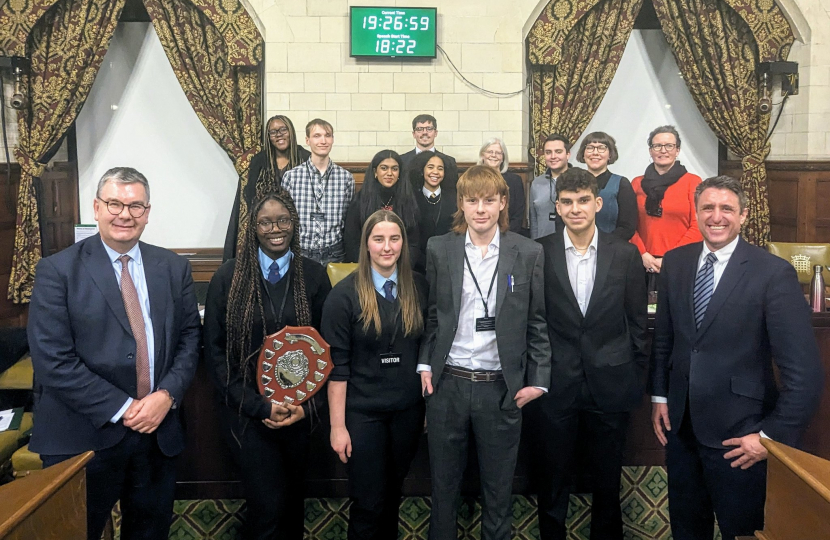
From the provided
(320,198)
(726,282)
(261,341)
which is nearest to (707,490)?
(726,282)

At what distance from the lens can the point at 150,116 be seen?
6461 millimetres

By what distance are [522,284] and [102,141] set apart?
5.22 m

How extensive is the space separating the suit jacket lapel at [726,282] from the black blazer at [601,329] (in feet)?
1.17

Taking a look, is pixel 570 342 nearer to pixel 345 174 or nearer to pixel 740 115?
pixel 345 174

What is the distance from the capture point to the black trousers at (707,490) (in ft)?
7.62

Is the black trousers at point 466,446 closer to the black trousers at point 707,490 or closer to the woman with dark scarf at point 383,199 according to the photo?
the black trousers at point 707,490

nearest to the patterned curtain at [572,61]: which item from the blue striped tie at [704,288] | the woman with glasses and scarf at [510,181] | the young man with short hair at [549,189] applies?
the woman with glasses and scarf at [510,181]

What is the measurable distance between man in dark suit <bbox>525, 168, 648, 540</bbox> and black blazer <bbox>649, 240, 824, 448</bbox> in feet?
0.77

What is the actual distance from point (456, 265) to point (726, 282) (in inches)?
35.8

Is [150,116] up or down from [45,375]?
up

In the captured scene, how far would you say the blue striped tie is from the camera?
2389mm

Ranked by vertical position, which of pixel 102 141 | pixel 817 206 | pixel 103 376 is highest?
pixel 102 141

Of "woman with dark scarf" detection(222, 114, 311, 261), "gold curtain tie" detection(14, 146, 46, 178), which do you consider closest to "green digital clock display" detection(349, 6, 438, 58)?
"woman with dark scarf" detection(222, 114, 311, 261)

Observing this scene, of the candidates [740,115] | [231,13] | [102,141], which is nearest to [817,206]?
[740,115]
